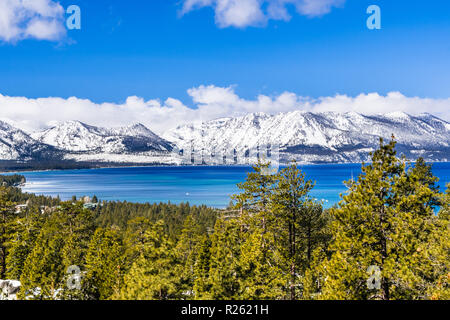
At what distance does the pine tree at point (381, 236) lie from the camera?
15.4 meters

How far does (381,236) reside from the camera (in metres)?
16.1

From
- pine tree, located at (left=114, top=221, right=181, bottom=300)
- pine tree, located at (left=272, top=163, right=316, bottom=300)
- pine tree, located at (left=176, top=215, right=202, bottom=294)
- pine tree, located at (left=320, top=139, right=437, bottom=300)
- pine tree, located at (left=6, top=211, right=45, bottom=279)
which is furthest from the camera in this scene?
pine tree, located at (left=6, top=211, right=45, bottom=279)

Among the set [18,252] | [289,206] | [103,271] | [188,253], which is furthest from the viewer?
[188,253]

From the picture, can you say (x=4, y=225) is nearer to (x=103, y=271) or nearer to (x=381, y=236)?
(x=103, y=271)

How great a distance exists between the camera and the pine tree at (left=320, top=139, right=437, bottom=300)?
15.4 m

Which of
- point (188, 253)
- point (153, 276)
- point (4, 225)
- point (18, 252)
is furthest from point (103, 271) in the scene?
point (188, 253)

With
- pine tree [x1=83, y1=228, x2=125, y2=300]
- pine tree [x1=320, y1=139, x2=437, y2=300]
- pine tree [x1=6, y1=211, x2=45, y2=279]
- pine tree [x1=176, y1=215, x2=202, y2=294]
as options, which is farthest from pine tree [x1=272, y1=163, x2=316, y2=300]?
pine tree [x1=6, y1=211, x2=45, y2=279]

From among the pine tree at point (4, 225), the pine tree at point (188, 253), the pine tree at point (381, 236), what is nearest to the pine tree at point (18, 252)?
the pine tree at point (4, 225)

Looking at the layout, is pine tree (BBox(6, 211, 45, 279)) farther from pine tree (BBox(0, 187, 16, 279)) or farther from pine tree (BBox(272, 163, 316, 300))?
pine tree (BBox(272, 163, 316, 300))

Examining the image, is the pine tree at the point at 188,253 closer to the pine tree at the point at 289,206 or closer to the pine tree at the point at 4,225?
the pine tree at the point at 289,206
